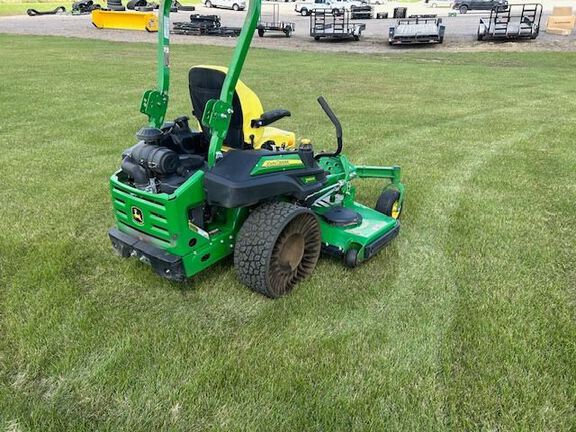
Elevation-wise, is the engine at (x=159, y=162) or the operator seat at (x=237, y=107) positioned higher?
the operator seat at (x=237, y=107)

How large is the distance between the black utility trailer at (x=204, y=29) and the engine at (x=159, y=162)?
21856 millimetres

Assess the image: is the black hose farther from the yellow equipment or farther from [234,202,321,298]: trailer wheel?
the yellow equipment

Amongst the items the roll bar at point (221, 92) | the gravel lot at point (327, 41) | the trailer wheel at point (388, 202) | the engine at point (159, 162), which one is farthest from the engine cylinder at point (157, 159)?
the gravel lot at point (327, 41)

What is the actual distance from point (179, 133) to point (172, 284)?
1046 millimetres

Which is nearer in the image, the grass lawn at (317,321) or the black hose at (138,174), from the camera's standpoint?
the grass lawn at (317,321)

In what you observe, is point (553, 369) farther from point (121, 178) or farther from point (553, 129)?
point (553, 129)

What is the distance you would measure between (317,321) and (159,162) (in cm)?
137

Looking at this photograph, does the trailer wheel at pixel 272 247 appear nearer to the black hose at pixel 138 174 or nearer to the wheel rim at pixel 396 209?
the black hose at pixel 138 174

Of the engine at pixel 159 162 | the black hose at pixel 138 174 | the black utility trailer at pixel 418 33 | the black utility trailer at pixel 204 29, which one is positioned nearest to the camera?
the engine at pixel 159 162

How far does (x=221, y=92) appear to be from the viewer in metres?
3.13

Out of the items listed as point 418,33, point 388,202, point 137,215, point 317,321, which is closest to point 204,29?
point 418,33

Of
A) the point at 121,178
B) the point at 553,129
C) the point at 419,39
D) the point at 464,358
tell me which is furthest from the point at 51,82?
the point at 419,39

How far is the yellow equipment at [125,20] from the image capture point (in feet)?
81.1

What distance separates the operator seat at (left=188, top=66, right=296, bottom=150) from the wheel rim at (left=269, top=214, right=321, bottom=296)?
0.74 meters
